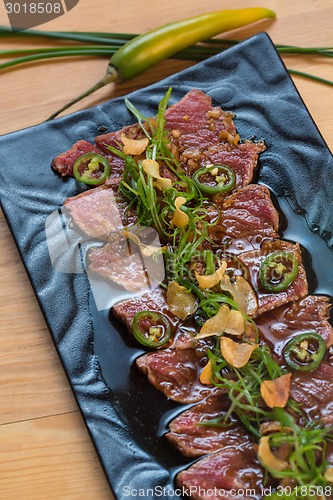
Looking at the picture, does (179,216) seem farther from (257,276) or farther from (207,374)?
(207,374)

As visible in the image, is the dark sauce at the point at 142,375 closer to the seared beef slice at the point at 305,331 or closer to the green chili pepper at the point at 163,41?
the seared beef slice at the point at 305,331

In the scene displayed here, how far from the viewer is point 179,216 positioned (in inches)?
131

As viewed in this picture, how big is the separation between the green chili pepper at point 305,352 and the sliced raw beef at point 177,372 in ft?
1.24

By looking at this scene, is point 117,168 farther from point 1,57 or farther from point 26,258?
point 1,57

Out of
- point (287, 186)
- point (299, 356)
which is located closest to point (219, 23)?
point (287, 186)

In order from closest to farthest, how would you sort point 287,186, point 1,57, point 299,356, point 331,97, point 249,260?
point 299,356 → point 249,260 → point 287,186 → point 331,97 → point 1,57

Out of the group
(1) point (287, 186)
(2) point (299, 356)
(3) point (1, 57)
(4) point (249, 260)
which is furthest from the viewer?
(3) point (1, 57)

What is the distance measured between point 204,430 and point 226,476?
22 centimetres

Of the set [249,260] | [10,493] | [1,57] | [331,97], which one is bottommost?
[10,493]

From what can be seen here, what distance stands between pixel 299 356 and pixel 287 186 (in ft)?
3.29

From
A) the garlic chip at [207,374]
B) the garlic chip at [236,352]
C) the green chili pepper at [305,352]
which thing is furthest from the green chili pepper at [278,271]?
the garlic chip at [207,374]

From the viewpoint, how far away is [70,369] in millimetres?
3193

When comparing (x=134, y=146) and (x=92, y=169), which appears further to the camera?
(x=92, y=169)

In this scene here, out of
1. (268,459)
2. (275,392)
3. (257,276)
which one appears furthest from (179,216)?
(268,459)
